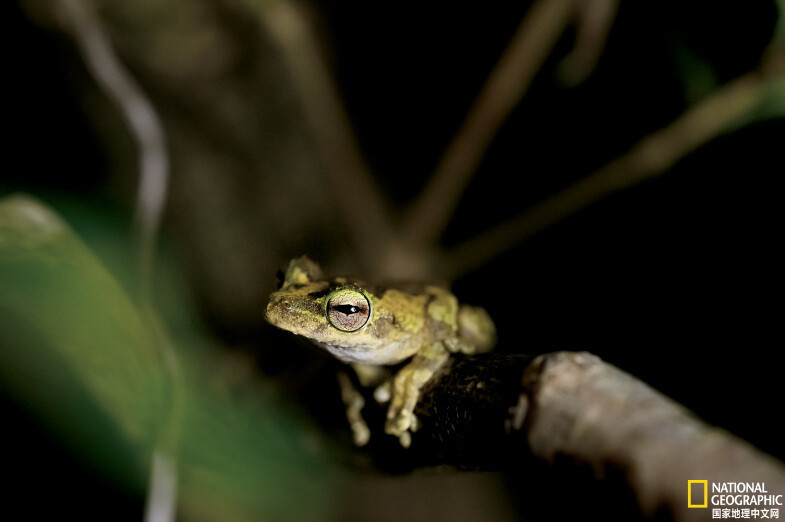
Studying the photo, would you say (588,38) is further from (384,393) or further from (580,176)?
(384,393)

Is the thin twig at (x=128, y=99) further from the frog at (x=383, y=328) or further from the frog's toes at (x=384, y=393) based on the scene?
the frog's toes at (x=384, y=393)

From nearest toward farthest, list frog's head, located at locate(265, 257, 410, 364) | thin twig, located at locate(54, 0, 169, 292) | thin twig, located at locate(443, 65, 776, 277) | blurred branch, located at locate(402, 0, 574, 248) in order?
1. frog's head, located at locate(265, 257, 410, 364)
2. thin twig, located at locate(54, 0, 169, 292)
3. thin twig, located at locate(443, 65, 776, 277)
4. blurred branch, located at locate(402, 0, 574, 248)

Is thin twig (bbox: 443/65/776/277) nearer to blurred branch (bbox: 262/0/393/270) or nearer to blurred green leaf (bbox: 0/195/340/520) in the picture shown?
blurred branch (bbox: 262/0/393/270)

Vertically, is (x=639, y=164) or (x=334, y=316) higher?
(x=639, y=164)

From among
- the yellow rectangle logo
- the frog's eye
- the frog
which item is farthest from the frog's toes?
the yellow rectangle logo

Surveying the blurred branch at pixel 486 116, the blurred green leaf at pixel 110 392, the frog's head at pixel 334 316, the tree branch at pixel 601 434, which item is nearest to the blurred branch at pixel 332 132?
the blurred branch at pixel 486 116

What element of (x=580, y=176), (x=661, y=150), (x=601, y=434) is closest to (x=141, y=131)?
(x=601, y=434)
